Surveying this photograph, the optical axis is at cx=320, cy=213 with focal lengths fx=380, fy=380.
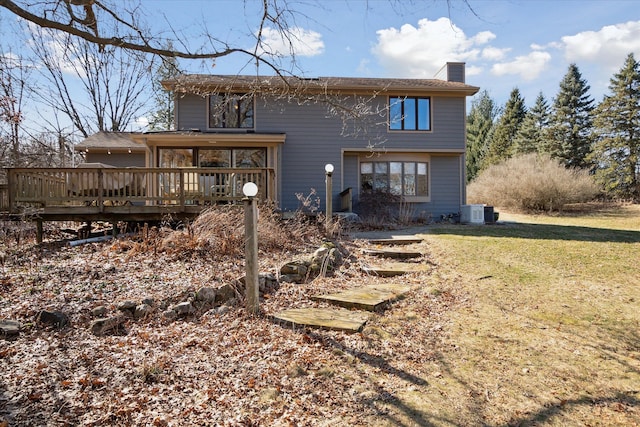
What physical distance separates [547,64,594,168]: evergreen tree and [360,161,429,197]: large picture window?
19.0m

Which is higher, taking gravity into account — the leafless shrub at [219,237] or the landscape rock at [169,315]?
the leafless shrub at [219,237]

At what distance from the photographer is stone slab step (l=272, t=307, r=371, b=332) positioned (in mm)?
4209

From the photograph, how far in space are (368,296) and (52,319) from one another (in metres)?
3.67

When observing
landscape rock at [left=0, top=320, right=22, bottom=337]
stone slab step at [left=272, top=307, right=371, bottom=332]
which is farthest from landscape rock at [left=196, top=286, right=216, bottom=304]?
landscape rock at [left=0, top=320, right=22, bottom=337]

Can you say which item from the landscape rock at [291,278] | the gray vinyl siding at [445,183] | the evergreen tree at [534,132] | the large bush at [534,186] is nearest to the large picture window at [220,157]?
the gray vinyl siding at [445,183]

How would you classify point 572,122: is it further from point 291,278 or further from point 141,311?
point 141,311

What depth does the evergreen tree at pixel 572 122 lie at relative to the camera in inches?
1116

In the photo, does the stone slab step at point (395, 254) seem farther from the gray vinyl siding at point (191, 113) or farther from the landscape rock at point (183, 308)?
the gray vinyl siding at point (191, 113)

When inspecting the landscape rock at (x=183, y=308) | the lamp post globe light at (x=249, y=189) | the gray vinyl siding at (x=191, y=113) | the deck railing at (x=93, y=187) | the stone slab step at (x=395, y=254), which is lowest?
the landscape rock at (x=183, y=308)

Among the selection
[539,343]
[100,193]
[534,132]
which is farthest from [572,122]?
[100,193]

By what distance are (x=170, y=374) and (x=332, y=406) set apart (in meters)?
1.41

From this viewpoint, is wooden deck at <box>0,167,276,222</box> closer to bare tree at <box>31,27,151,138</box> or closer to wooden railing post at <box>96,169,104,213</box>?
wooden railing post at <box>96,169,104,213</box>

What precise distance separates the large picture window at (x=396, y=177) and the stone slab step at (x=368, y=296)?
366 inches

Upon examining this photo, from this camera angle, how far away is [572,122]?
95.2ft
